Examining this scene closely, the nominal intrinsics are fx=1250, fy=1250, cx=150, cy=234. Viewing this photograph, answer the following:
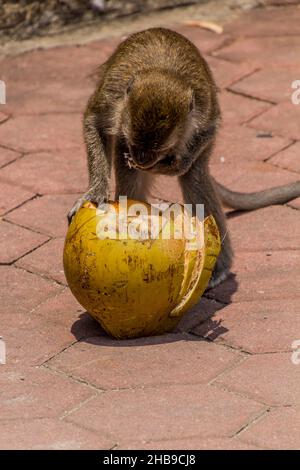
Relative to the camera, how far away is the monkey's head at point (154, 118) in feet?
16.9

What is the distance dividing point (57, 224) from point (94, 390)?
1586 millimetres

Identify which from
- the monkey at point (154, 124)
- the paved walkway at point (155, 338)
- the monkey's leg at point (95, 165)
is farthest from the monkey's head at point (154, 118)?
the paved walkway at point (155, 338)

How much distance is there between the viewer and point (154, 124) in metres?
5.17

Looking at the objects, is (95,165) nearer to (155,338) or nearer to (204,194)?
(204,194)

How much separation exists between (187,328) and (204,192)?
2.47 ft

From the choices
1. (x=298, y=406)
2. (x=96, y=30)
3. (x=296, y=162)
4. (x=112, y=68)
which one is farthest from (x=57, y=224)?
(x=96, y=30)

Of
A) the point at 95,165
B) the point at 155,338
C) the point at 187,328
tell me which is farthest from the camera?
the point at 95,165

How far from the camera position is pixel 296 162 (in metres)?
6.89

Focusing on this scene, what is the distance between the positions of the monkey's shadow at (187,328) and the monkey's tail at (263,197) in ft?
2.60

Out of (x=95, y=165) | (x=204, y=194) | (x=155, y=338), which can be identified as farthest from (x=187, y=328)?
(x=95, y=165)

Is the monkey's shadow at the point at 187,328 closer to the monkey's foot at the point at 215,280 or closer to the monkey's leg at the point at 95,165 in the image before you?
the monkey's foot at the point at 215,280

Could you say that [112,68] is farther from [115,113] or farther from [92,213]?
[92,213]

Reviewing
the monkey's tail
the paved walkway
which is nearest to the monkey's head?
the paved walkway

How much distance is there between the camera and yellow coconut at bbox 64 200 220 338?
4.98 m
